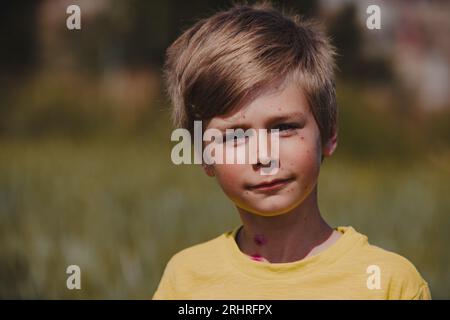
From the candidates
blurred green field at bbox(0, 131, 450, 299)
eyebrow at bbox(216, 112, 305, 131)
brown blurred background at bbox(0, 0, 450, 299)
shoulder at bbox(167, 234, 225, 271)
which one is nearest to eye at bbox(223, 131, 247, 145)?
eyebrow at bbox(216, 112, 305, 131)

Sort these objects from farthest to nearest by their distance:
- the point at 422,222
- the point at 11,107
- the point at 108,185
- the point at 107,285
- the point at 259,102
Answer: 1. the point at 11,107
2. the point at 108,185
3. the point at 422,222
4. the point at 107,285
5. the point at 259,102

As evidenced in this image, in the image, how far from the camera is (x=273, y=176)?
2.16m

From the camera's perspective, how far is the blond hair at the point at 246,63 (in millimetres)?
2246

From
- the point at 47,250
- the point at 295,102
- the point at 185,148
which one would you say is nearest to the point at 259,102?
the point at 295,102

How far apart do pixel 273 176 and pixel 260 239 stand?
0.25 m

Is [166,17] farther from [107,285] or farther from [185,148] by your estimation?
[185,148]

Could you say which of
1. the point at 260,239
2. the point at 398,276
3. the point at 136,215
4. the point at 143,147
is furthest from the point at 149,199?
the point at 398,276

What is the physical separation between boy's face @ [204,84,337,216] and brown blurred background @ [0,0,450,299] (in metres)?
1.20

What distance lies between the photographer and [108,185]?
18.8 feet

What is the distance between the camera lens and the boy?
2186mm

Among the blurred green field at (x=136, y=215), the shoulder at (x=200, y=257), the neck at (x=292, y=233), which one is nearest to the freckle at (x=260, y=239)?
the neck at (x=292, y=233)

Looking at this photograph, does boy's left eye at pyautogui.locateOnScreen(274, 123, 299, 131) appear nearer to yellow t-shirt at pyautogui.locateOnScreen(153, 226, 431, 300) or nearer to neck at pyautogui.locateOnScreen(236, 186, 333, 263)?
neck at pyautogui.locateOnScreen(236, 186, 333, 263)

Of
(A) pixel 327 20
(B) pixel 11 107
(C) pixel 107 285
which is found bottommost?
(C) pixel 107 285

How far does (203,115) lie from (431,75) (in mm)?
6749
